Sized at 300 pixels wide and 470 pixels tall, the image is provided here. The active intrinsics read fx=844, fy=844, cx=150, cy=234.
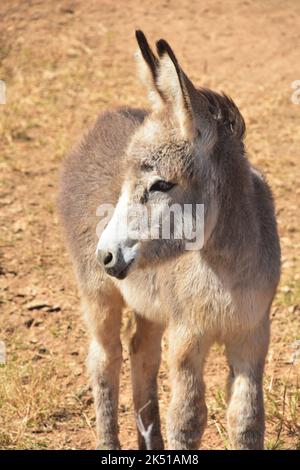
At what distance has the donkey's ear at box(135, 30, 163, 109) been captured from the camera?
3.81 meters

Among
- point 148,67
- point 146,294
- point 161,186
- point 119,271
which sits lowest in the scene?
point 146,294

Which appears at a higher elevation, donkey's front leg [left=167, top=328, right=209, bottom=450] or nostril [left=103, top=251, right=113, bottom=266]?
nostril [left=103, top=251, right=113, bottom=266]

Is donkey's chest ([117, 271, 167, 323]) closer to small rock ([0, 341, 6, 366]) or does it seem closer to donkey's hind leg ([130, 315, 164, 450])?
donkey's hind leg ([130, 315, 164, 450])

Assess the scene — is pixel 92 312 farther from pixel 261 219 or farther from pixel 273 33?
pixel 273 33

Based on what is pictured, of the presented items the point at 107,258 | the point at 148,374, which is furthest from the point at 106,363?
the point at 107,258

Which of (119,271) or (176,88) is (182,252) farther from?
(176,88)

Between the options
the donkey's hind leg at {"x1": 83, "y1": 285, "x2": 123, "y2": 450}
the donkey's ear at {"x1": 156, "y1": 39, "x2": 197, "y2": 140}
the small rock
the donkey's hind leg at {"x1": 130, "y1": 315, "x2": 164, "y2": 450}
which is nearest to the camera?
the donkey's ear at {"x1": 156, "y1": 39, "x2": 197, "y2": 140}

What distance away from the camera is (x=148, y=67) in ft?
12.6

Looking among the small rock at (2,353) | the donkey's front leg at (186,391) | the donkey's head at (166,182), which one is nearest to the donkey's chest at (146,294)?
the donkey's front leg at (186,391)

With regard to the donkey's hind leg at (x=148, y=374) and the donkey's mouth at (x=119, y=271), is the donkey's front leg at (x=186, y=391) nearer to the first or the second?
the donkey's mouth at (x=119, y=271)

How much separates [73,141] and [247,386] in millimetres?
4848

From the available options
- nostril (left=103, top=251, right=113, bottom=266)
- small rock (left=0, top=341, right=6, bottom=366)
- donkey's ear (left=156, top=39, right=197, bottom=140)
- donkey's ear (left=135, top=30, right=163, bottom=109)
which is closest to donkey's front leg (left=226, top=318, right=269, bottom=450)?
nostril (left=103, top=251, right=113, bottom=266)
